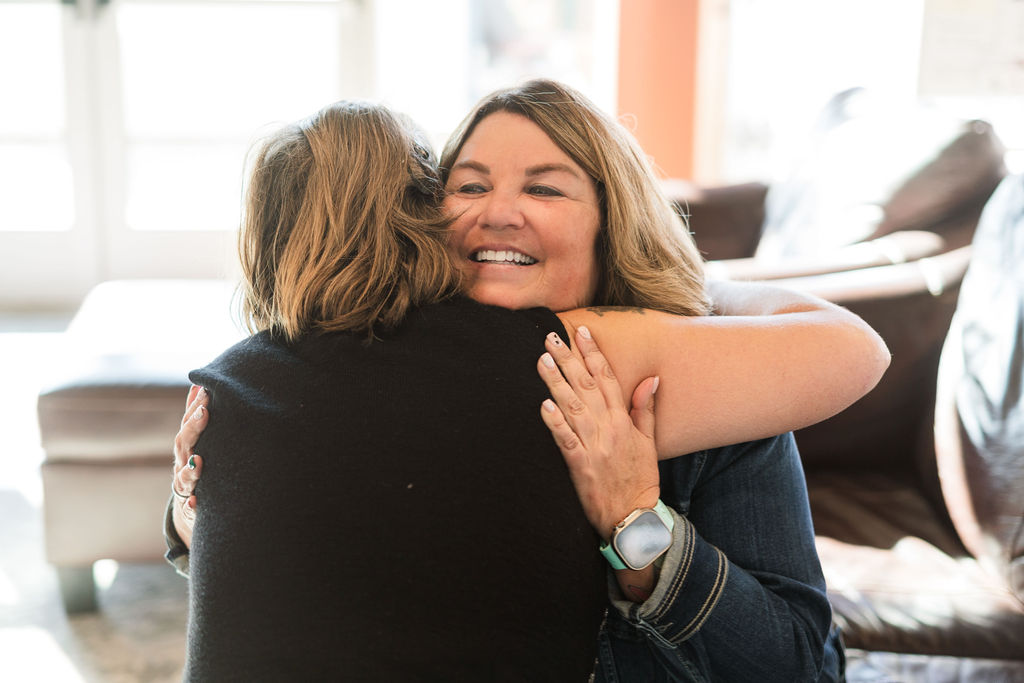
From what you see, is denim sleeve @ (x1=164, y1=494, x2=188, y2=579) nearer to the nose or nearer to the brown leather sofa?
the nose

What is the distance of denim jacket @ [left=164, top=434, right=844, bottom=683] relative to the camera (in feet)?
3.18

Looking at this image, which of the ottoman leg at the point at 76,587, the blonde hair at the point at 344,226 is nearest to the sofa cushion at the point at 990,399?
the blonde hair at the point at 344,226

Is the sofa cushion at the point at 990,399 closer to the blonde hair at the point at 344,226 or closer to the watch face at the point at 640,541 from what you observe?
the watch face at the point at 640,541

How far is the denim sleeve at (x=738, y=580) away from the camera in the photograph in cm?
97

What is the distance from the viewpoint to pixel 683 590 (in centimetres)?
96

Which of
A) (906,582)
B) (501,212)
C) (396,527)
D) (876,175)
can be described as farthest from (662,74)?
(396,527)

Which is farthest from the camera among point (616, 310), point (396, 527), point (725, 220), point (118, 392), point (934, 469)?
point (725, 220)

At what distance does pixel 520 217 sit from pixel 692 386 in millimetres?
303

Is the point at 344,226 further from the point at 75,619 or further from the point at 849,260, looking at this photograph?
the point at 75,619

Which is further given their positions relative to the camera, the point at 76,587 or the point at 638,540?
the point at 76,587

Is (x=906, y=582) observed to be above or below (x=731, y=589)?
A: below

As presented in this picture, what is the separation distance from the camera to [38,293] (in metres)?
4.73

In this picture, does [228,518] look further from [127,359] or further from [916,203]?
[916,203]

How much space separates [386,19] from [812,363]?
4.31 meters
